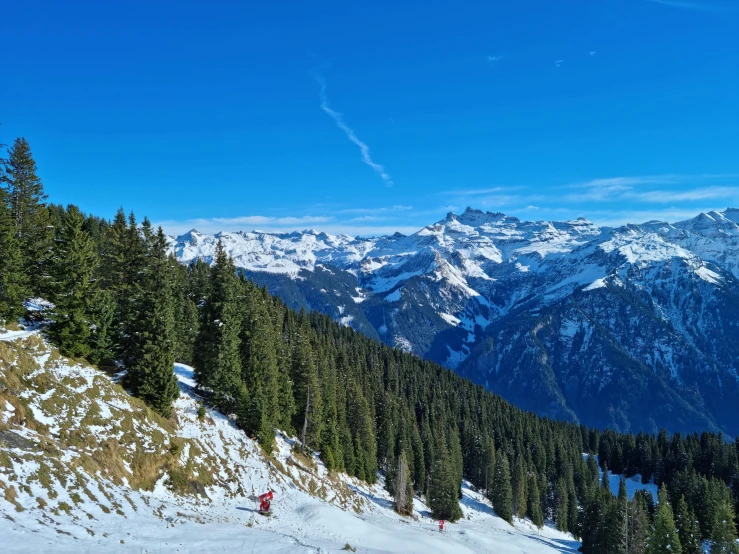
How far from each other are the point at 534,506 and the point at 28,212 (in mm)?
114642

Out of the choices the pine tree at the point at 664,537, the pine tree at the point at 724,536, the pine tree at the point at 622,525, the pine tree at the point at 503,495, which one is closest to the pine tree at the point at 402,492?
the pine tree at the point at 622,525

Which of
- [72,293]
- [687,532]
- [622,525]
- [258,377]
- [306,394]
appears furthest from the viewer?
[687,532]

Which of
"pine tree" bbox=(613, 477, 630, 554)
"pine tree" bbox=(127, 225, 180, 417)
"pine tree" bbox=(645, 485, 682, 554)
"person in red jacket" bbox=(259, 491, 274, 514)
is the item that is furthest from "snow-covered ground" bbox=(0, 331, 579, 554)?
"pine tree" bbox=(645, 485, 682, 554)

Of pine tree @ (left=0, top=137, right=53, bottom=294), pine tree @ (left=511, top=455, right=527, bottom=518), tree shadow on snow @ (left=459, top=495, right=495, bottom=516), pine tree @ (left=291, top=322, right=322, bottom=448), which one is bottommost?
tree shadow on snow @ (left=459, top=495, right=495, bottom=516)

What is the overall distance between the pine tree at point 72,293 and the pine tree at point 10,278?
2540 millimetres

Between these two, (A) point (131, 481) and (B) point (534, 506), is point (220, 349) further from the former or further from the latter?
(B) point (534, 506)

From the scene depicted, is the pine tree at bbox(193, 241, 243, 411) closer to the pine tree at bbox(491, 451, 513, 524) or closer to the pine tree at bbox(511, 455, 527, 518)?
the pine tree at bbox(491, 451, 513, 524)

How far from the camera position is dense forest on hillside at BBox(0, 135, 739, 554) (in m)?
40.0

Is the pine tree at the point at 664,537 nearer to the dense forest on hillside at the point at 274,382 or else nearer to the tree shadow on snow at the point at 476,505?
the dense forest on hillside at the point at 274,382

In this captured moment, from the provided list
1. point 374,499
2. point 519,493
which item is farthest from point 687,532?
point 374,499

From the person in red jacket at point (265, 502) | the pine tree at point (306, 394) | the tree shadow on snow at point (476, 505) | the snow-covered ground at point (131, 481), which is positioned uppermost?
the pine tree at point (306, 394)

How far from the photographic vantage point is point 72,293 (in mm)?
38031

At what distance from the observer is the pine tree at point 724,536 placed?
84.6m

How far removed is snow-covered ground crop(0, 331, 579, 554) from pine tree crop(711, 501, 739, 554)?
65.5m
